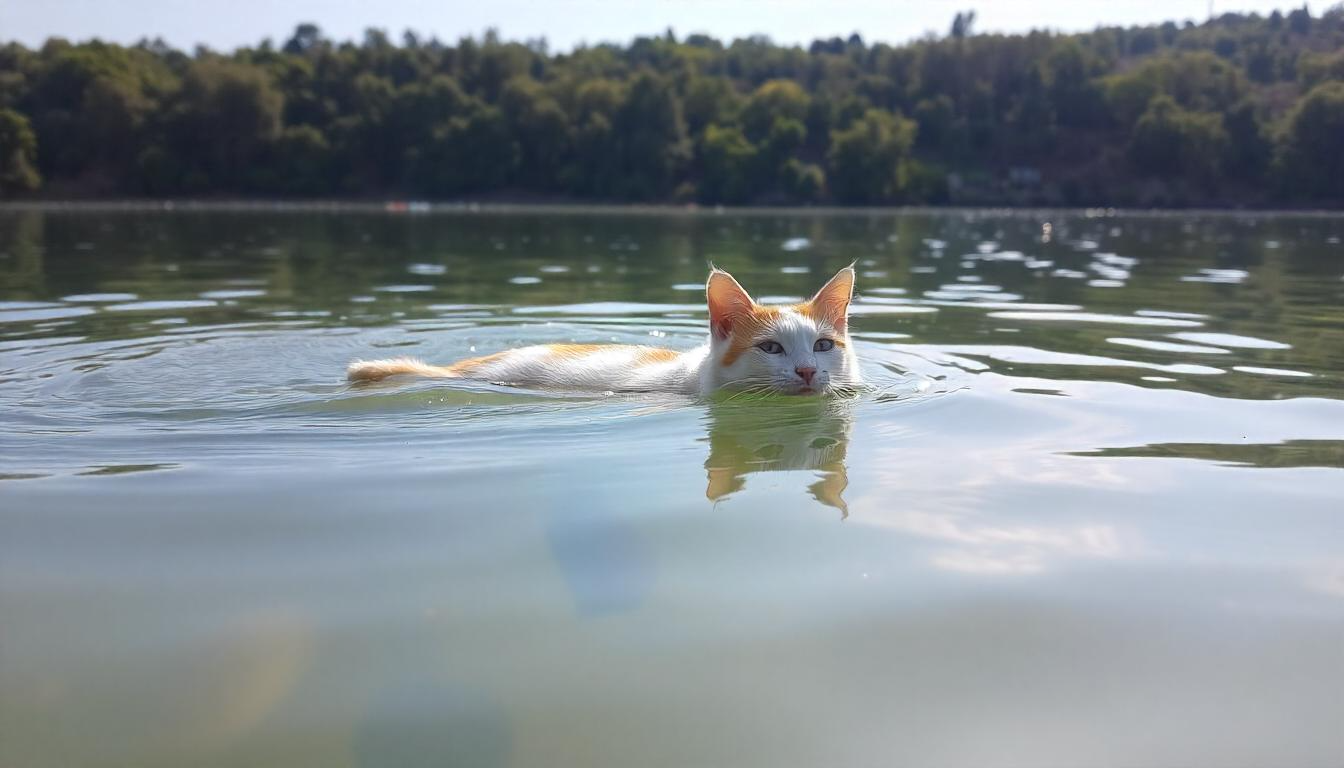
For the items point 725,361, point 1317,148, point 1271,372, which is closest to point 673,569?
point 725,361

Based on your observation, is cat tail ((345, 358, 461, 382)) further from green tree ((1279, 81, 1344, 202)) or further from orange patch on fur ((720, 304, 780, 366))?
green tree ((1279, 81, 1344, 202))

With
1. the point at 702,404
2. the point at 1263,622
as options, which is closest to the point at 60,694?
the point at 1263,622

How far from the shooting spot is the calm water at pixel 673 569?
8.19 ft

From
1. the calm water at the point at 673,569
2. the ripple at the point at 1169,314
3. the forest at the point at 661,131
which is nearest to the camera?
the calm water at the point at 673,569

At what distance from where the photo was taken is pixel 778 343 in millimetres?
6289

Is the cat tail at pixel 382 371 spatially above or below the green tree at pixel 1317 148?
below

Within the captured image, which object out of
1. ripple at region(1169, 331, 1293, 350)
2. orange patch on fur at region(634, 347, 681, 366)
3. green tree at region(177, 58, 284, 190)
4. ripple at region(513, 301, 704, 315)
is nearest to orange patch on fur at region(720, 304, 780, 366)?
orange patch on fur at region(634, 347, 681, 366)

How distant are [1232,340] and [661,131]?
103 m

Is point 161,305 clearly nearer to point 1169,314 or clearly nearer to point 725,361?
point 725,361

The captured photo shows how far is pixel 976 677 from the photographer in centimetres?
275

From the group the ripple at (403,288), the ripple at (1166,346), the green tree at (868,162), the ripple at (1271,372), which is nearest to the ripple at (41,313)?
the ripple at (403,288)

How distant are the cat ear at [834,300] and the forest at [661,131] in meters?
94.3

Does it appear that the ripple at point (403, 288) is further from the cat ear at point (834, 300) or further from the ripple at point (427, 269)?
the cat ear at point (834, 300)

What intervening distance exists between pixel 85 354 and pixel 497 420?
164 inches
